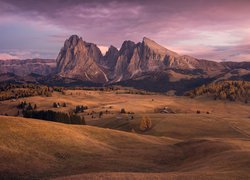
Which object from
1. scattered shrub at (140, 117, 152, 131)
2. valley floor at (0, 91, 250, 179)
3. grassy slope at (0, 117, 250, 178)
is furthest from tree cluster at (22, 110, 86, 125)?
grassy slope at (0, 117, 250, 178)

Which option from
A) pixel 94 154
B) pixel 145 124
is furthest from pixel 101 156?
pixel 145 124

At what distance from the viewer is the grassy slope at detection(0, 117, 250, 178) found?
44.0 metres

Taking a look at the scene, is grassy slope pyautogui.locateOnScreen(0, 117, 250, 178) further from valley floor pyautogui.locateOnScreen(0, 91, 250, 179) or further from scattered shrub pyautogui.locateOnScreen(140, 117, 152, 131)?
scattered shrub pyautogui.locateOnScreen(140, 117, 152, 131)

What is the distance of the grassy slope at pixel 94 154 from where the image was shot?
1734 inches

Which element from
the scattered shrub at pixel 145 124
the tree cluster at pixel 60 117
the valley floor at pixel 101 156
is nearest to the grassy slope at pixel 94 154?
the valley floor at pixel 101 156

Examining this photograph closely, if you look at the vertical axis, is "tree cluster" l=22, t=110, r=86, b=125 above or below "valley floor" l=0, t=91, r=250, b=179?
below

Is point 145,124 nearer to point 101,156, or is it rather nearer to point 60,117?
point 60,117

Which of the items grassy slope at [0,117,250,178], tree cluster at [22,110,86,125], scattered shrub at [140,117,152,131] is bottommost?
scattered shrub at [140,117,152,131]

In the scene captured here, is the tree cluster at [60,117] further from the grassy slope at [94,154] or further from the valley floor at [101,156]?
the grassy slope at [94,154]

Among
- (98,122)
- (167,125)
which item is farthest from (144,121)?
(98,122)

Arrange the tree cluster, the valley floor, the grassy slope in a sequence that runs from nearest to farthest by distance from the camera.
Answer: the valley floor → the grassy slope → the tree cluster

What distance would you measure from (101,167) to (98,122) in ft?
425

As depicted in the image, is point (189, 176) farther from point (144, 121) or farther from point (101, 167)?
point (144, 121)

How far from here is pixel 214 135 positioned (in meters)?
136
